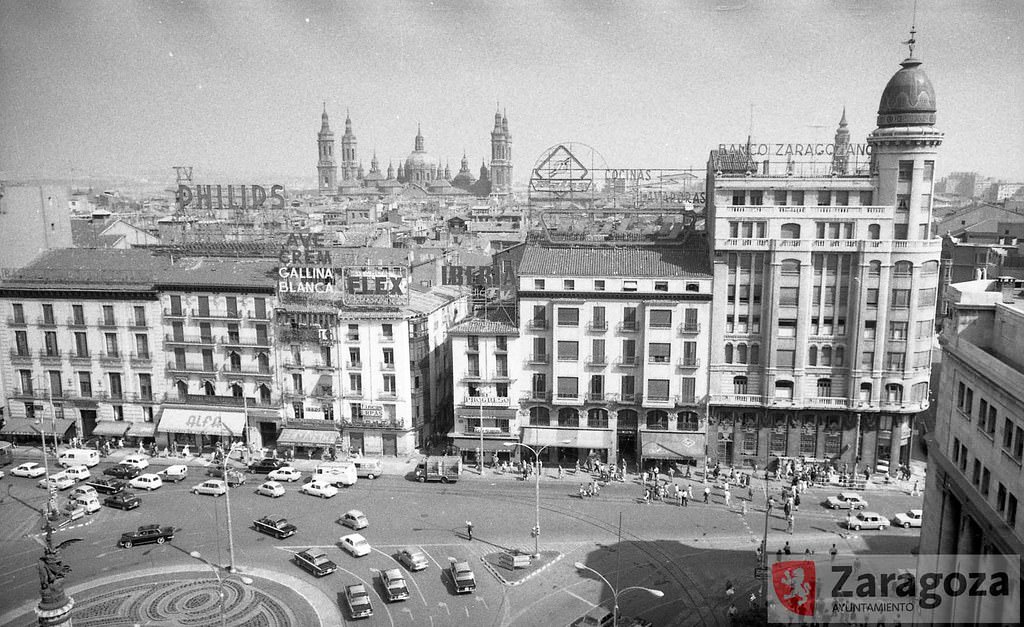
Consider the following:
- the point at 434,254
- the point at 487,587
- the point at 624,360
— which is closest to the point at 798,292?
the point at 624,360

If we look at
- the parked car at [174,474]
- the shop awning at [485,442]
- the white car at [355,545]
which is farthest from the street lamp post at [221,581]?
the shop awning at [485,442]

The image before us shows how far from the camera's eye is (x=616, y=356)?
67.9 m

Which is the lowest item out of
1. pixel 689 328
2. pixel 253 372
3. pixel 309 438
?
pixel 309 438

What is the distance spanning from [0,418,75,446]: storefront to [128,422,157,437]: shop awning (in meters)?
5.89

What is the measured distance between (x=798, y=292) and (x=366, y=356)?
122 ft

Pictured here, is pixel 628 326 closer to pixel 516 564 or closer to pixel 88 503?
pixel 516 564

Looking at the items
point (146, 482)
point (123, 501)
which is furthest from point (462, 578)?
point (146, 482)

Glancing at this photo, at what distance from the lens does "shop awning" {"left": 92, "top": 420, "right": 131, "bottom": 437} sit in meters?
72.9

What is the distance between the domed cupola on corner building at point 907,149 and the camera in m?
63.1

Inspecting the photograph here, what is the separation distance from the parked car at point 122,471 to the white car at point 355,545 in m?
24.4

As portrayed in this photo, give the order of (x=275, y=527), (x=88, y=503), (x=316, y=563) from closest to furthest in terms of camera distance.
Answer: (x=316, y=563), (x=275, y=527), (x=88, y=503)

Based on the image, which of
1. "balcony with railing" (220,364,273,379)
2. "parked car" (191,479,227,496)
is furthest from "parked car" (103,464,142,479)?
"balcony with railing" (220,364,273,379)

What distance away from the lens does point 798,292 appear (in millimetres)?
65500

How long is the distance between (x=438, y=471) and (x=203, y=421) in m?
23.1
